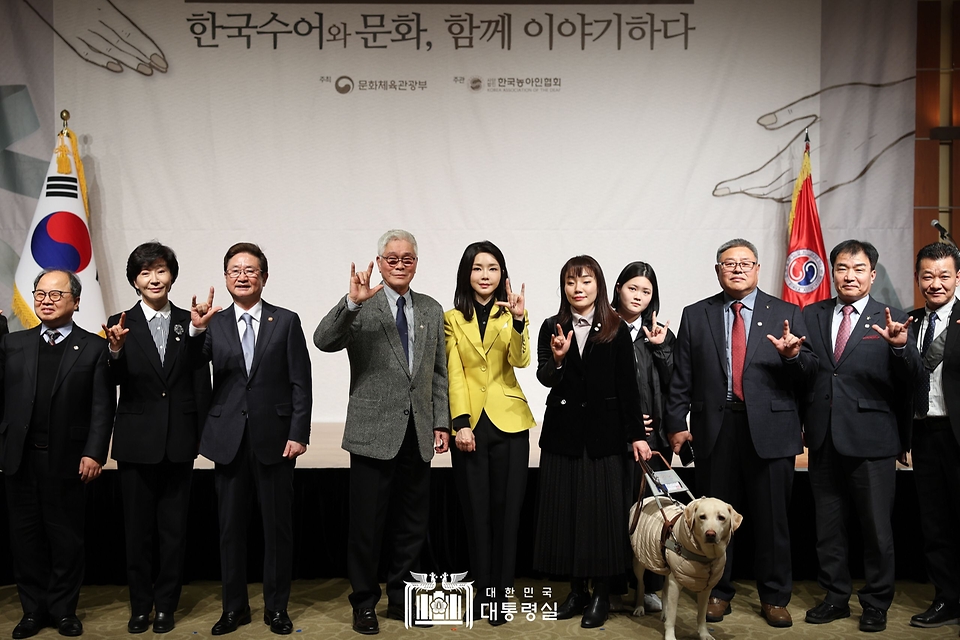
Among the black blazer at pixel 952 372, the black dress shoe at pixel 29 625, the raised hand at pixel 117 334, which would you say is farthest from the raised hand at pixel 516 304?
the black dress shoe at pixel 29 625

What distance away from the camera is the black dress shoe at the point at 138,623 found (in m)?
3.13

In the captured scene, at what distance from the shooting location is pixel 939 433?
326cm

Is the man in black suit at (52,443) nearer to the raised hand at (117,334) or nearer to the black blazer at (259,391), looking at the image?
the raised hand at (117,334)

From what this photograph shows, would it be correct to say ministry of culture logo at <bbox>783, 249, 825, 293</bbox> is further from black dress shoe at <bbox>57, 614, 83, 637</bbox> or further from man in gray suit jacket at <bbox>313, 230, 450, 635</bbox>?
black dress shoe at <bbox>57, 614, 83, 637</bbox>

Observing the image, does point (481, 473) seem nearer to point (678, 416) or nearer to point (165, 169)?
Result: point (678, 416)

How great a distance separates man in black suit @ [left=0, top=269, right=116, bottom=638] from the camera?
309 centimetres

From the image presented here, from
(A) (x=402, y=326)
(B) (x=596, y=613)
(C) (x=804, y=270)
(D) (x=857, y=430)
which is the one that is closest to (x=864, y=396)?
(D) (x=857, y=430)

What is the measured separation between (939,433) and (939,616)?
2.43ft

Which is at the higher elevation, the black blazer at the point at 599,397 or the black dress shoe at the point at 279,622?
the black blazer at the point at 599,397

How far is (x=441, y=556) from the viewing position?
12.8 feet

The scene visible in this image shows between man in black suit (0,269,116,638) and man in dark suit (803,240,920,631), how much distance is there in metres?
2.87

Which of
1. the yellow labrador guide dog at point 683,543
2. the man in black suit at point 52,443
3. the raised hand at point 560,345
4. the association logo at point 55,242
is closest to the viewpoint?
the yellow labrador guide dog at point 683,543

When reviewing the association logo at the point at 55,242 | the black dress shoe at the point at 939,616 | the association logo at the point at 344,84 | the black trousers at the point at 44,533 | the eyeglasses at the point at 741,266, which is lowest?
the black dress shoe at the point at 939,616

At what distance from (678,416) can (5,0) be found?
17.5ft
